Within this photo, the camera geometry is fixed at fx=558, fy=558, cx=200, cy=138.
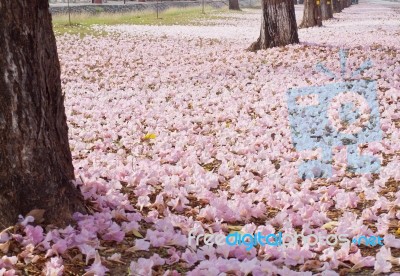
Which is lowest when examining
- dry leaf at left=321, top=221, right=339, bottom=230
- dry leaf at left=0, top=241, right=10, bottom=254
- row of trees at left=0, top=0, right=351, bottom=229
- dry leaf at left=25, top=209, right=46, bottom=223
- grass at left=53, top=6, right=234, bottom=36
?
dry leaf at left=321, top=221, right=339, bottom=230

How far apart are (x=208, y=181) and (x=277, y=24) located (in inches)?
421

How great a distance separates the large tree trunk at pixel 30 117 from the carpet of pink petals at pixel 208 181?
222 mm

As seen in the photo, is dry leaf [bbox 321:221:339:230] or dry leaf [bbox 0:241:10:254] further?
dry leaf [bbox 321:221:339:230]

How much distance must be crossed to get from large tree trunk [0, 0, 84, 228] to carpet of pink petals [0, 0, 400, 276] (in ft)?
0.73

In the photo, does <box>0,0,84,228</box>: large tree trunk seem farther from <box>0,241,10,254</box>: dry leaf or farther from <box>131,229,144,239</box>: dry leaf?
<box>131,229,144,239</box>: dry leaf

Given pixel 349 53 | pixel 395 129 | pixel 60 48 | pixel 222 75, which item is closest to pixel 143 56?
pixel 60 48

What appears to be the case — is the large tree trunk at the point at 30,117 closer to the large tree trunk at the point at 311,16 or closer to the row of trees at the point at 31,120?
the row of trees at the point at 31,120

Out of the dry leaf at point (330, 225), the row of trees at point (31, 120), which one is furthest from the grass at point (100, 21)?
the dry leaf at point (330, 225)

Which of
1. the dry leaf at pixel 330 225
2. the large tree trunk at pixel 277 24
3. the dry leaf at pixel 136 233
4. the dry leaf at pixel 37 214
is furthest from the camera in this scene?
the large tree trunk at pixel 277 24

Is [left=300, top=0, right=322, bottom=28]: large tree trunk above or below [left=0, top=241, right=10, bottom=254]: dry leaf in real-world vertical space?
above

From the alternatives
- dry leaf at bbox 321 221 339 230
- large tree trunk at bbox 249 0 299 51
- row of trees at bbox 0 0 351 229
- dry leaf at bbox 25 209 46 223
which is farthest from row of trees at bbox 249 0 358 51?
dry leaf at bbox 25 209 46 223

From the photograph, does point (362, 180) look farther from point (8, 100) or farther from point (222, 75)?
point (222, 75)

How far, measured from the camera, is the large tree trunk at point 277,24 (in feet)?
49.0

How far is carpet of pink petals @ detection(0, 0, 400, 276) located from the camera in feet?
12.4
